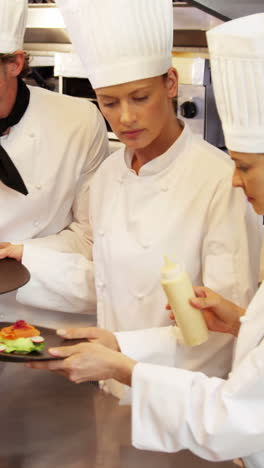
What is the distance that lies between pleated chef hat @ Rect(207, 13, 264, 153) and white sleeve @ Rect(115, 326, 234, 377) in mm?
480

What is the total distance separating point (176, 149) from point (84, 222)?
1.66 ft

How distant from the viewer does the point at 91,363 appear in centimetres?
143

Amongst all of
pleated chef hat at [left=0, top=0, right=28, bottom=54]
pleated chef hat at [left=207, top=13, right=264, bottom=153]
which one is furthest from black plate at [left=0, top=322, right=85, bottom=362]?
pleated chef hat at [left=0, top=0, right=28, bottom=54]

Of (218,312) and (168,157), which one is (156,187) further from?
(218,312)

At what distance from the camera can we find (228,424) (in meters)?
1.22

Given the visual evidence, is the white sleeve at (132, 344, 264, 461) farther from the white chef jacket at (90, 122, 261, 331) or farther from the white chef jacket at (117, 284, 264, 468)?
the white chef jacket at (90, 122, 261, 331)

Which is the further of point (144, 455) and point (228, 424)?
point (144, 455)

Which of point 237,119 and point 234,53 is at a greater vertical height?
point 234,53

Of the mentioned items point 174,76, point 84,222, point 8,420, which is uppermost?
point 174,76

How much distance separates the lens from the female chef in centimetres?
122

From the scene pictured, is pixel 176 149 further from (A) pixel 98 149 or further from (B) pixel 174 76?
(A) pixel 98 149

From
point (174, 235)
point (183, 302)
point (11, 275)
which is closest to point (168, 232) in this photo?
point (174, 235)

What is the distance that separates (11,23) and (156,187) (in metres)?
0.66

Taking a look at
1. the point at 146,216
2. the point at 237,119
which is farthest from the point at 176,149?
the point at 237,119
